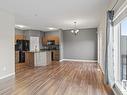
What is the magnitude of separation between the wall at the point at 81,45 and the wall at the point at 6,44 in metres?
5.79

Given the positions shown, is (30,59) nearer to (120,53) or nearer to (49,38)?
(49,38)

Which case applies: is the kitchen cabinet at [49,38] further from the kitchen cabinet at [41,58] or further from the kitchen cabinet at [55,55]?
the kitchen cabinet at [41,58]

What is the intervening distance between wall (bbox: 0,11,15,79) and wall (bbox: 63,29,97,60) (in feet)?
19.0

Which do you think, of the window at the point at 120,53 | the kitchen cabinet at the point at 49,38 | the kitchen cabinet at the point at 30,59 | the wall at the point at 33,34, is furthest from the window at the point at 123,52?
the wall at the point at 33,34

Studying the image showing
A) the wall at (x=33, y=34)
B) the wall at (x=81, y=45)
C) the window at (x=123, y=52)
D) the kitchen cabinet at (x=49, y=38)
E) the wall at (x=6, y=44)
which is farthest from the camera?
the kitchen cabinet at (x=49, y=38)

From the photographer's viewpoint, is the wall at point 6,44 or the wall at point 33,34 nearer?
the wall at point 6,44

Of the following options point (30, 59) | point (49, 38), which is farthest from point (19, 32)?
point (30, 59)

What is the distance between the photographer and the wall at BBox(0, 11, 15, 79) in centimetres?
484

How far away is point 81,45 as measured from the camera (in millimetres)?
10141

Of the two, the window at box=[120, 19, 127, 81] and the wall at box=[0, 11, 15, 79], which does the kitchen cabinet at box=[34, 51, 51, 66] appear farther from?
the window at box=[120, 19, 127, 81]

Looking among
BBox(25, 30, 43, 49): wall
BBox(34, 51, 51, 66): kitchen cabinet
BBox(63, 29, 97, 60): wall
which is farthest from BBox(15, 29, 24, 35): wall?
BBox(63, 29, 97, 60): wall

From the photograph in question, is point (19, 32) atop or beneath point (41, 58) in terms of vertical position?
atop

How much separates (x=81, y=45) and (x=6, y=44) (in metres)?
6.35

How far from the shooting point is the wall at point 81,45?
9.84m
